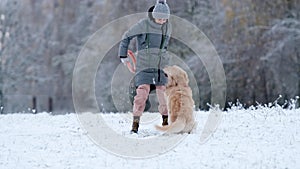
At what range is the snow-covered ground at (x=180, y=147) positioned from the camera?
5504mm

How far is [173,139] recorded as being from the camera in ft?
21.9

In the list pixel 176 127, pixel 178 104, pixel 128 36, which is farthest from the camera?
pixel 128 36

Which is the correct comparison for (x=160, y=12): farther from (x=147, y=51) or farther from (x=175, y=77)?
(x=175, y=77)

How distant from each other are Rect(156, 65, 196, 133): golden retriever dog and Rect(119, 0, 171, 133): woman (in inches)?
5.3

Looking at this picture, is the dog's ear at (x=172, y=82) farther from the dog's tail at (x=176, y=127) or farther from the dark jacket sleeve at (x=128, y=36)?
the dark jacket sleeve at (x=128, y=36)

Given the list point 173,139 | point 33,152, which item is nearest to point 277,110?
point 173,139

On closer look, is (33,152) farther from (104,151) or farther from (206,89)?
(206,89)

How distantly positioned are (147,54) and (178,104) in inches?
34.4

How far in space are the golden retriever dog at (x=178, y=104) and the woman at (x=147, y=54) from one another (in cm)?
13

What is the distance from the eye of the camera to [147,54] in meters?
7.33

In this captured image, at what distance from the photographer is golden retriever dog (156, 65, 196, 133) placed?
7.05 metres

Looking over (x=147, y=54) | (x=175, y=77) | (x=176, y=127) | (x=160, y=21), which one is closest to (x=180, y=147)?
→ (x=176, y=127)

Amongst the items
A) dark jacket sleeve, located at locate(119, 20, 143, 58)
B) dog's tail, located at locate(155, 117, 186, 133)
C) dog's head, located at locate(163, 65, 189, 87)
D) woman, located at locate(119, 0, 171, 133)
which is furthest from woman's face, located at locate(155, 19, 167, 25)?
dog's tail, located at locate(155, 117, 186, 133)

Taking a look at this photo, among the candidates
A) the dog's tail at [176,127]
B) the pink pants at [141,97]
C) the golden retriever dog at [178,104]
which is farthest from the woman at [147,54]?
the dog's tail at [176,127]
